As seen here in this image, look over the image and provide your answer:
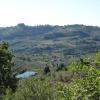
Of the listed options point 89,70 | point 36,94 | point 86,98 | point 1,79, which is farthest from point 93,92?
point 1,79

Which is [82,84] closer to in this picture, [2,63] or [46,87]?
[46,87]

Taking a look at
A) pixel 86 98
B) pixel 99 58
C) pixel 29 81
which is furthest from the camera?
pixel 29 81

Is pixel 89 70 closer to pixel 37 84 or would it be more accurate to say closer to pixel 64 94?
pixel 64 94

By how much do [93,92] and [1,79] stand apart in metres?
36.6

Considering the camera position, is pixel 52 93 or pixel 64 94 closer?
pixel 64 94

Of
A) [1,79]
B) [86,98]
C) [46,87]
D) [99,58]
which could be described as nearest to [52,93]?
[46,87]

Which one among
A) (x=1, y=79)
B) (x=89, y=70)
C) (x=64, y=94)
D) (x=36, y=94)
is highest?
(x=89, y=70)

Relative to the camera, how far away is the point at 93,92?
13578 millimetres

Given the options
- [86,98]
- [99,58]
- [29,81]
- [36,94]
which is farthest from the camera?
[29,81]

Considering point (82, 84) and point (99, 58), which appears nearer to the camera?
point (82, 84)

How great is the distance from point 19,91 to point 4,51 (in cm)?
2382

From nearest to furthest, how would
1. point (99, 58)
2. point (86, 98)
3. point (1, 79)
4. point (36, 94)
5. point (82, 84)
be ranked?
point (86, 98)
point (82, 84)
point (99, 58)
point (36, 94)
point (1, 79)

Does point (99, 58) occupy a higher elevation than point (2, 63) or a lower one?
higher

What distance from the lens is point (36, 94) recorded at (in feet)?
88.7
